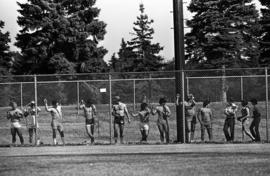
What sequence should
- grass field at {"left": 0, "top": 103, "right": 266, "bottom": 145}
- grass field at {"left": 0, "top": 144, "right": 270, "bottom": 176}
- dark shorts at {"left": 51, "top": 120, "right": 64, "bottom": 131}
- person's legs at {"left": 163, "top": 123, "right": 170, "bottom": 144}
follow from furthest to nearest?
1. grass field at {"left": 0, "top": 103, "right": 266, "bottom": 145}
2. dark shorts at {"left": 51, "top": 120, "right": 64, "bottom": 131}
3. person's legs at {"left": 163, "top": 123, "right": 170, "bottom": 144}
4. grass field at {"left": 0, "top": 144, "right": 270, "bottom": 176}

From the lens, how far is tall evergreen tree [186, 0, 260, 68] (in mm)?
51625

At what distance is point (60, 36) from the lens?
4900 centimetres

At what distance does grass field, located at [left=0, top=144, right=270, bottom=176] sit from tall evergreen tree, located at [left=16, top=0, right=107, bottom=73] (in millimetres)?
31585

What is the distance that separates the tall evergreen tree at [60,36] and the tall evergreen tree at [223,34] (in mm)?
8564

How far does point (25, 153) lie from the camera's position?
16141 millimetres

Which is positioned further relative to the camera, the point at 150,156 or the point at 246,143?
the point at 246,143

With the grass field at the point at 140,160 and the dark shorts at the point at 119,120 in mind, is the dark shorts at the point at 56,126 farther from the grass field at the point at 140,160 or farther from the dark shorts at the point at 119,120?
the dark shorts at the point at 119,120

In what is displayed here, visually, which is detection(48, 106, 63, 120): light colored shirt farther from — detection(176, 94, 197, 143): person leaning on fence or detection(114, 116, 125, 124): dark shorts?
detection(176, 94, 197, 143): person leaning on fence

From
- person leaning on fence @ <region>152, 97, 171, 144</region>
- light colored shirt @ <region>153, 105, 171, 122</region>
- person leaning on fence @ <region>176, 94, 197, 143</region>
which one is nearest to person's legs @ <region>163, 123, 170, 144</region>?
person leaning on fence @ <region>152, 97, 171, 144</region>

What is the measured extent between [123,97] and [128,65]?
3543 centimetres

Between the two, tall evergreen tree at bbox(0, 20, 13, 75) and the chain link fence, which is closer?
the chain link fence

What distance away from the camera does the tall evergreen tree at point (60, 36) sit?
161 feet

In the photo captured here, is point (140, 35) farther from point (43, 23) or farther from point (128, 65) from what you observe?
point (43, 23)

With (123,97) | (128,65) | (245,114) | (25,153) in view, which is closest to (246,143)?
(245,114)
